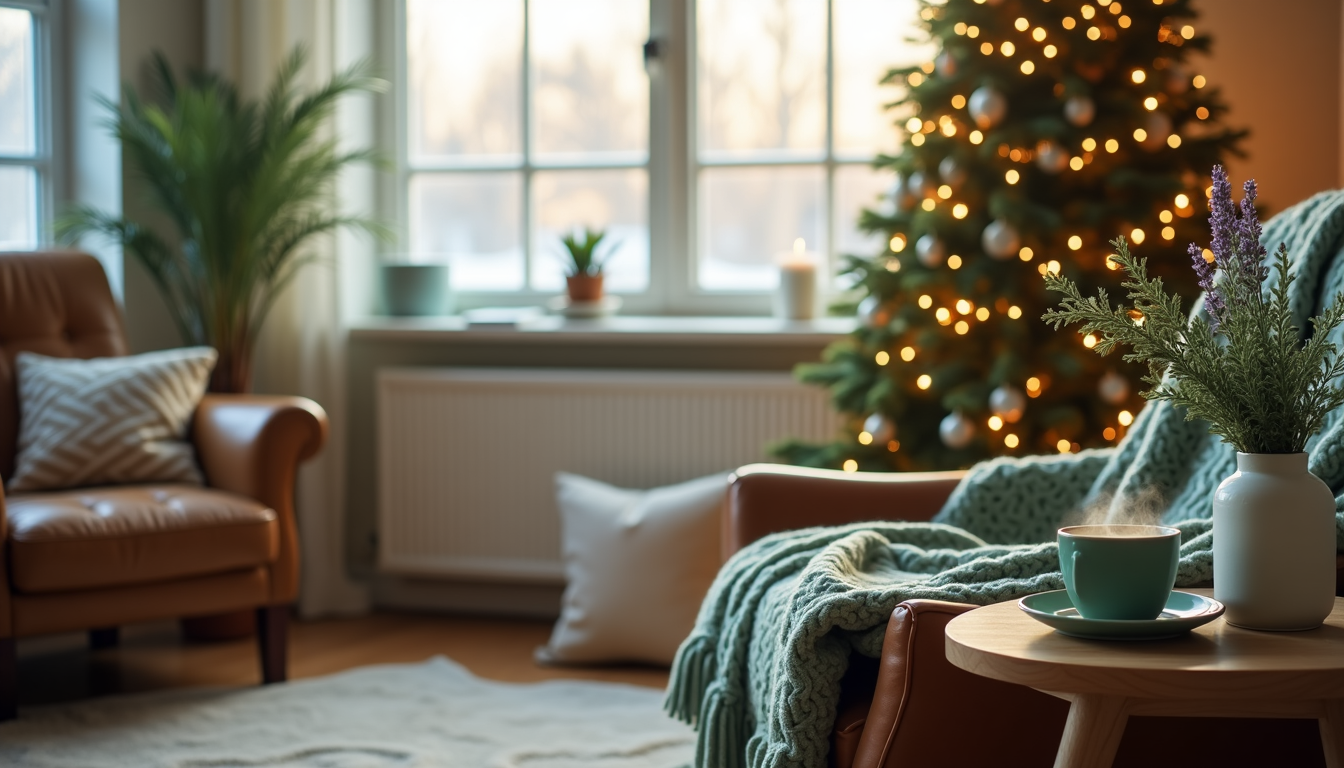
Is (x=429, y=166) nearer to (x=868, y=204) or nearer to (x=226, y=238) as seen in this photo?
(x=226, y=238)

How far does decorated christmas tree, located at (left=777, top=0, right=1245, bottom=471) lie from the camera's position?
9.24 feet

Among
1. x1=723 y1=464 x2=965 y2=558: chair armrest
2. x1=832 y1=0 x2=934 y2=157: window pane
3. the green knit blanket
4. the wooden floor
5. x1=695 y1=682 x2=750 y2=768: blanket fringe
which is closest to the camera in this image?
the green knit blanket

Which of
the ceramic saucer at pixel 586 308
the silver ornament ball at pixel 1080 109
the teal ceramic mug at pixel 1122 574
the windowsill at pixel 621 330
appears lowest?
the teal ceramic mug at pixel 1122 574

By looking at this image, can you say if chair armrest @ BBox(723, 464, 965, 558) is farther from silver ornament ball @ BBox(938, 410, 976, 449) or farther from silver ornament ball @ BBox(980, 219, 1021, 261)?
silver ornament ball @ BBox(980, 219, 1021, 261)

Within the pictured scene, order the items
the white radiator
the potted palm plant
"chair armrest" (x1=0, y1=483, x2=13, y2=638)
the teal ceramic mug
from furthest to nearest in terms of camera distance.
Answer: the white radiator
the potted palm plant
"chair armrest" (x1=0, y1=483, x2=13, y2=638)
the teal ceramic mug

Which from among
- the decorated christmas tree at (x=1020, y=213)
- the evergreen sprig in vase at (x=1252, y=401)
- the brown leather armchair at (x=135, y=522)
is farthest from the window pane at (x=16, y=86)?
the evergreen sprig in vase at (x=1252, y=401)

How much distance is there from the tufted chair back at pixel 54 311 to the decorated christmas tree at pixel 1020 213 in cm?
178

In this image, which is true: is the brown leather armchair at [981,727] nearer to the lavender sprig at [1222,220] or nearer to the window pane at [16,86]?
the lavender sprig at [1222,220]

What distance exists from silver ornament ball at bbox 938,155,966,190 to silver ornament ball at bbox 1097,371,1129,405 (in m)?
0.51

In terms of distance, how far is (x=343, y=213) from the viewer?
3.85 m

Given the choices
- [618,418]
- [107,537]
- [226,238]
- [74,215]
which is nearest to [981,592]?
[107,537]

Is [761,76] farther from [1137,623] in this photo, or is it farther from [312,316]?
[1137,623]

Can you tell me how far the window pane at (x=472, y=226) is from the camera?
402cm

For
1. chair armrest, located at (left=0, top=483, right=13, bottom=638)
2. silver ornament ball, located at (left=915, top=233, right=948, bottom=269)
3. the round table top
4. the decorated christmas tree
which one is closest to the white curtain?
chair armrest, located at (left=0, top=483, right=13, bottom=638)
